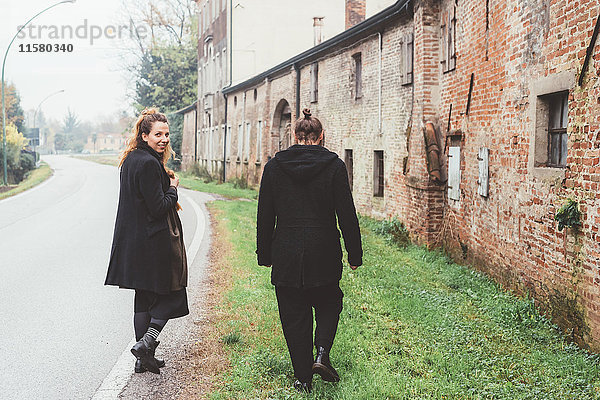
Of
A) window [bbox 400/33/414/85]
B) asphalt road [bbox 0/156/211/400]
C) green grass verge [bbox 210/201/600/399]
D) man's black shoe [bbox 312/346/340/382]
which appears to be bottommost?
asphalt road [bbox 0/156/211/400]

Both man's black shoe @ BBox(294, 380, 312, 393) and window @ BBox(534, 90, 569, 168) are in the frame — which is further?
window @ BBox(534, 90, 569, 168)

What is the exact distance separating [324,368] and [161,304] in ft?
4.70

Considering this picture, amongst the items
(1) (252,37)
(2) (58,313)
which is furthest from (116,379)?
(1) (252,37)

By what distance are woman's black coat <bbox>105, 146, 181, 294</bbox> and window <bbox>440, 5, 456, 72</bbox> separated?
7.22 meters

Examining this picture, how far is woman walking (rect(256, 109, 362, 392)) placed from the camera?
459 centimetres

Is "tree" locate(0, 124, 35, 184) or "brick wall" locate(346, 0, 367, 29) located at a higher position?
"brick wall" locate(346, 0, 367, 29)

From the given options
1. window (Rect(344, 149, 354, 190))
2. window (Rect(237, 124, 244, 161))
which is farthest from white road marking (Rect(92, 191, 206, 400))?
window (Rect(237, 124, 244, 161))

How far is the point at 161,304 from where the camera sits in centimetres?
509

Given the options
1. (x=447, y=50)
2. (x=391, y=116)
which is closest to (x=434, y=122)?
(x=447, y=50)

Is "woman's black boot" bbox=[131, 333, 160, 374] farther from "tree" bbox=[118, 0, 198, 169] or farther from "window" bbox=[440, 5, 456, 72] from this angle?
"tree" bbox=[118, 0, 198, 169]

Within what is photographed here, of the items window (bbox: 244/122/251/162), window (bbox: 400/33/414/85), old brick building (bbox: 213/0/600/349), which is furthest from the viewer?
window (bbox: 244/122/251/162)

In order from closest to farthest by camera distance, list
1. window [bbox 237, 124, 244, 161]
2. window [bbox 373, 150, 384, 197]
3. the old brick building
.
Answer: the old brick building, window [bbox 373, 150, 384, 197], window [bbox 237, 124, 244, 161]

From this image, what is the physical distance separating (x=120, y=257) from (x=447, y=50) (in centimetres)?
799

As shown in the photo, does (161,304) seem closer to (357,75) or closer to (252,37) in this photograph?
(357,75)
